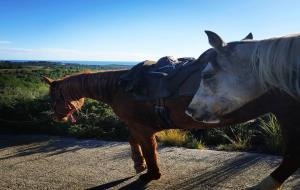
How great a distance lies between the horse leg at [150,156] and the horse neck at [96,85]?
72 cm

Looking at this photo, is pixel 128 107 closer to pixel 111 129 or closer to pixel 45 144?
pixel 45 144

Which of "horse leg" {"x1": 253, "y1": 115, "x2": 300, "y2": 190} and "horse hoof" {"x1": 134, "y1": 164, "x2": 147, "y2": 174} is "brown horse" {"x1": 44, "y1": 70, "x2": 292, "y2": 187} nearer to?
"horse hoof" {"x1": 134, "y1": 164, "x2": 147, "y2": 174}

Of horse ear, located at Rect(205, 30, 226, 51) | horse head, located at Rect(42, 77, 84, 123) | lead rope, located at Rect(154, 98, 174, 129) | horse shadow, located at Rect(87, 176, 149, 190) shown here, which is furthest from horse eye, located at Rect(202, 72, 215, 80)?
horse head, located at Rect(42, 77, 84, 123)

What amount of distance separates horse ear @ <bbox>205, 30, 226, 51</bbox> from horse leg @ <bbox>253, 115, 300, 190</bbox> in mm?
A: 964

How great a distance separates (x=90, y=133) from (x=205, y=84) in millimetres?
5301

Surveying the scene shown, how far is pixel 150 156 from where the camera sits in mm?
5148

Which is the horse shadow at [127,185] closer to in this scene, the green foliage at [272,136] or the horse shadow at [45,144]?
the horse shadow at [45,144]

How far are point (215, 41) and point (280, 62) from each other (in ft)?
2.05

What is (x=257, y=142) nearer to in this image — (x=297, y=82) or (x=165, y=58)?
(x=165, y=58)

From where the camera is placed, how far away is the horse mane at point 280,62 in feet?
9.80

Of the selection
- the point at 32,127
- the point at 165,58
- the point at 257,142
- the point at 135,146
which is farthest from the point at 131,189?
the point at 32,127

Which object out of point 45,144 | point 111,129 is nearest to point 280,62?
point 45,144

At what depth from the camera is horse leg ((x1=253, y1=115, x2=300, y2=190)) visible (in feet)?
12.8

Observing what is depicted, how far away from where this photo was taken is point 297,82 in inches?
118
